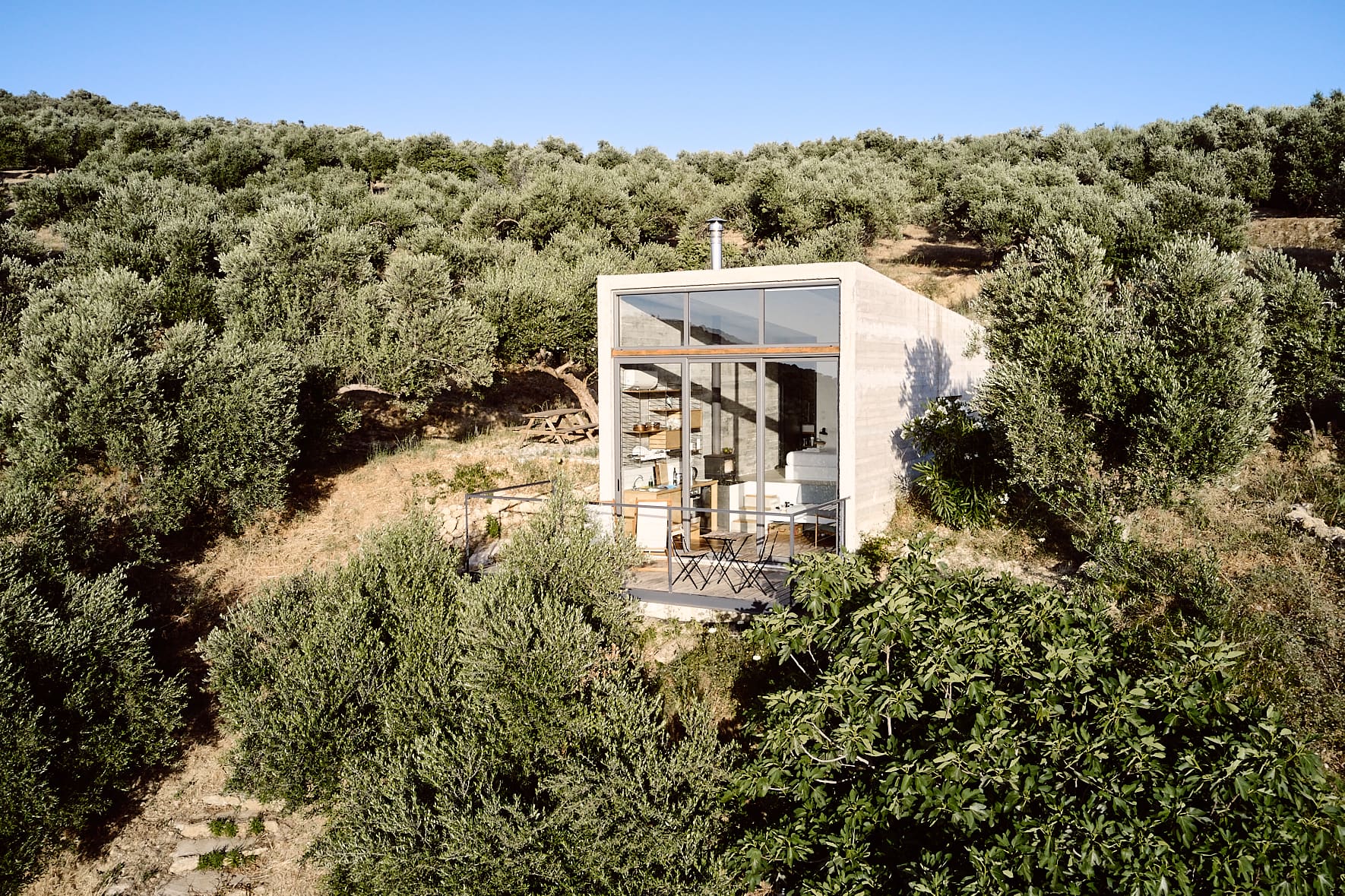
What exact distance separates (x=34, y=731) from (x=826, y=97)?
108 ft

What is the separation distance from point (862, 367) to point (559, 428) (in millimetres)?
9910

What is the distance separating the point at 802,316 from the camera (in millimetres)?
10406

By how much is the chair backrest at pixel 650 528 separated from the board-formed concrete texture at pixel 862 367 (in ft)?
1.70

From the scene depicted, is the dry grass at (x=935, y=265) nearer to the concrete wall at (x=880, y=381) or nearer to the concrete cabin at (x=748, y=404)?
the concrete wall at (x=880, y=381)

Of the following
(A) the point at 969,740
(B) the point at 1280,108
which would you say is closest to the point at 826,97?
(B) the point at 1280,108

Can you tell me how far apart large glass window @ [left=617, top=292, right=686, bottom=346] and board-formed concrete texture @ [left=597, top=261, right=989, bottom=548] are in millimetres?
137

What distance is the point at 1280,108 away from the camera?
1209 inches

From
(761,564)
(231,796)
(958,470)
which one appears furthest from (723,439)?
(231,796)

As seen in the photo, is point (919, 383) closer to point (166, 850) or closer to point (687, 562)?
point (687, 562)

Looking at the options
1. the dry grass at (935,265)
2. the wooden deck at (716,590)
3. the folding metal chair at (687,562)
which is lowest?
the wooden deck at (716,590)

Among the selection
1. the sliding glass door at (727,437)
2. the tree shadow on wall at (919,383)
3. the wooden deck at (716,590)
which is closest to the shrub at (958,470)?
the tree shadow on wall at (919,383)

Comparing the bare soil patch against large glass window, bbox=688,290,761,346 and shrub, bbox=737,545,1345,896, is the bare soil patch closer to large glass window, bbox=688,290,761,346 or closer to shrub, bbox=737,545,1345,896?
large glass window, bbox=688,290,761,346

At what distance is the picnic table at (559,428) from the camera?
1839 centimetres

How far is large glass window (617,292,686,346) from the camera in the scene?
36.0 feet
